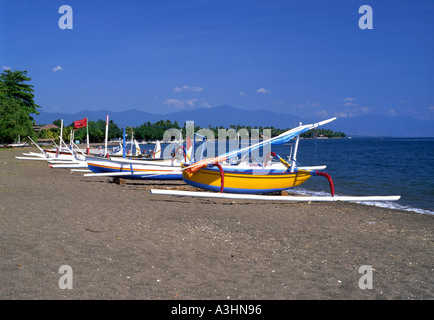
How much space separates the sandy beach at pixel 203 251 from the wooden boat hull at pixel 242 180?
1.62m

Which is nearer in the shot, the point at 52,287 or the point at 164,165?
the point at 52,287

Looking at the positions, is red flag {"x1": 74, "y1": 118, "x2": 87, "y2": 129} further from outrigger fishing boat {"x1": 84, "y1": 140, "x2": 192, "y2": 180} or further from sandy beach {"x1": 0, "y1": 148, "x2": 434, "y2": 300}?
sandy beach {"x1": 0, "y1": 148, "x2": 434, "y2": 300}

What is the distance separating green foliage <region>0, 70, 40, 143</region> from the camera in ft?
188

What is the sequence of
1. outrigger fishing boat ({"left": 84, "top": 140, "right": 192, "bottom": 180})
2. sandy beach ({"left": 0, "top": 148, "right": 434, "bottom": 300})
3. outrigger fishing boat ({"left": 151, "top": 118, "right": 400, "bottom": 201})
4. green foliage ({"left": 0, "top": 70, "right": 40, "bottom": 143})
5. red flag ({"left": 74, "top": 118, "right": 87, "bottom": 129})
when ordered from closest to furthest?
sandy beach ({"left": 0, "top": 148, "right": 434, "bottom": 300})
outrigger fishing boat ({"left": 151, "top": 118, "right": 400, "bottom": 201})
outrigger fishing boat ({"left": 84, "top": 140, "right": 192, "bottom": 180})
red flag ({"left": 74, "top": 118, "right": 87, "bottom": 129})
green foliage ({"left": 0, "top": 70, "right": 40, "bottom": 143})

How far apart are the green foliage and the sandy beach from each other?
5182 centimetres

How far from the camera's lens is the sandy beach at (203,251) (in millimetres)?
5469

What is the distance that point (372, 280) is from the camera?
242 inches

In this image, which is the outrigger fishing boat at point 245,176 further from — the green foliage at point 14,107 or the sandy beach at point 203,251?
the green foliage at point 14,107

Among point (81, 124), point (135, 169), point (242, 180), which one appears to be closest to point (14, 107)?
point (81, 124)

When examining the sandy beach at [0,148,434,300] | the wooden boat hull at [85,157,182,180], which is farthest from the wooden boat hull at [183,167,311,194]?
the wooden boat hull at [85,157,182,180]

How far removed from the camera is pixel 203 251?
7332mm
